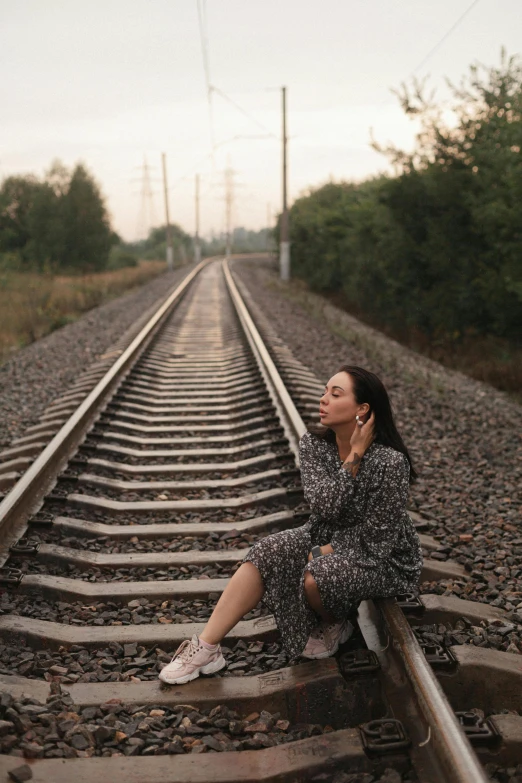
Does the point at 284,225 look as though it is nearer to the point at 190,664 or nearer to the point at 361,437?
the point at 361,437

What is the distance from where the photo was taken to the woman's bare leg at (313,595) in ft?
8.82

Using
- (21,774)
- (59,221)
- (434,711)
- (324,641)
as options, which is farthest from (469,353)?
(59,221)

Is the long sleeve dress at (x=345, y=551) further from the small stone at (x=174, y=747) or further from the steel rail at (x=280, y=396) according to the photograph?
the steel rail at (x=280, y=396)

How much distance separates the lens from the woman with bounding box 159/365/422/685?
8.77ft

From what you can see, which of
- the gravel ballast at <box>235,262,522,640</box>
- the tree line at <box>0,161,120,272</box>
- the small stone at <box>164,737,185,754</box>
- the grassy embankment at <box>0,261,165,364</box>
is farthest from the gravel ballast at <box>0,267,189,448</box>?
the tree line at <box>0,161,120,272</box>

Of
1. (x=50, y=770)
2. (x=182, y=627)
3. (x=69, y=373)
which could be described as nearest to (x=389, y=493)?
(x=182, y=627)

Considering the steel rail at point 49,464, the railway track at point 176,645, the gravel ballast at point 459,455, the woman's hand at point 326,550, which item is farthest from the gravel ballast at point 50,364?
the woman's hand at point 326,550

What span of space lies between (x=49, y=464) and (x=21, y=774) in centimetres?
256

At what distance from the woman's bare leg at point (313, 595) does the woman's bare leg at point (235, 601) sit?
0.55ft

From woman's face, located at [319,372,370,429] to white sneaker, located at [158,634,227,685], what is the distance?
0.94 metres

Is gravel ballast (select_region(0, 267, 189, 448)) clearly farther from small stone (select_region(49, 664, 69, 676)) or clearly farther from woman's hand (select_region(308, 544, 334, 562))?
woman's hand (select_region(308, 544, 334, 562))

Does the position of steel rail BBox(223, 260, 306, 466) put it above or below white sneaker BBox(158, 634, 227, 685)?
above

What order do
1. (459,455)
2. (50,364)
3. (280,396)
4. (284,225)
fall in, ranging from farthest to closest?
(284,225)
(50,364)
(280,396)
(459,455)

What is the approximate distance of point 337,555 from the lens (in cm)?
272
